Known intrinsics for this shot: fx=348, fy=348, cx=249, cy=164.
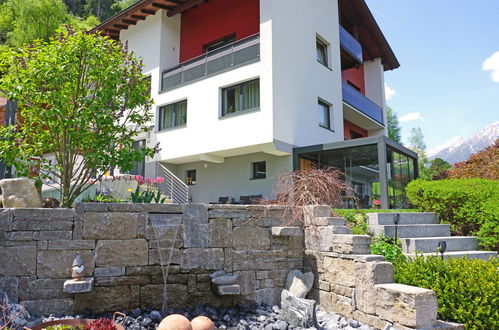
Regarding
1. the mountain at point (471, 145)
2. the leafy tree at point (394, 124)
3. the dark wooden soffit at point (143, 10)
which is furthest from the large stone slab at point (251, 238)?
the mountain at point (471, 145)

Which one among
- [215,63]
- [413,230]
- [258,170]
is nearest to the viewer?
[413,230]

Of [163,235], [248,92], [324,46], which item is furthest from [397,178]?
[163,235]

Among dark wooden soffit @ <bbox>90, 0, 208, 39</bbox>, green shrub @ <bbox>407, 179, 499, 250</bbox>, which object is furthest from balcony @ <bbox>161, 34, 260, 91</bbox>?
green shrub @ <bbox>407, 179, 499, 250</bbox>

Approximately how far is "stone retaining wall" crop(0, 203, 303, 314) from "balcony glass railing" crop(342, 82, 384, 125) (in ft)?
35.9

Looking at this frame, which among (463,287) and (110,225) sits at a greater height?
(110,225)

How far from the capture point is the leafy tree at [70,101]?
584 cm

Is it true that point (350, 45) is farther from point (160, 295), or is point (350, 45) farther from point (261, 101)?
point (160, 295)

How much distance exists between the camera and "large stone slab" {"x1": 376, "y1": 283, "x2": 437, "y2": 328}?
146 inches

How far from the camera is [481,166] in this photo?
12.1 m

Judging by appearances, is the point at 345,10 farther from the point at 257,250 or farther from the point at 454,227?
the point at 257,250

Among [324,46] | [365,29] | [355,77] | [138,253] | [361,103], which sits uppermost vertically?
[365,29]

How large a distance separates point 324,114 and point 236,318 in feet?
33.7

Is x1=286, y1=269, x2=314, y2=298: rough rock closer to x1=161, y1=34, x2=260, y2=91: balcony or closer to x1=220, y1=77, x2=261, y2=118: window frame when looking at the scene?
x1=220, y1=77, x2=261, y2=118: window frame

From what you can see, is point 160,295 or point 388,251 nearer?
point 160,295
